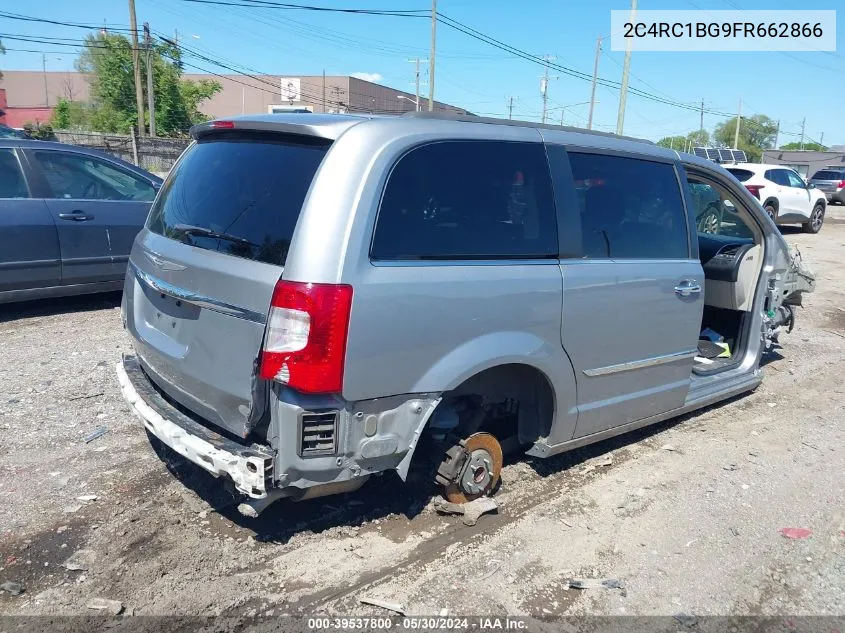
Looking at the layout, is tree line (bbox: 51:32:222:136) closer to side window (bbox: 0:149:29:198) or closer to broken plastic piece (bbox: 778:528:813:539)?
side window (bbox: 0:149:29:198)

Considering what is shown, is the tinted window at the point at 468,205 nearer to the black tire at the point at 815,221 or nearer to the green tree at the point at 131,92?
the black tire at the point at 815,221

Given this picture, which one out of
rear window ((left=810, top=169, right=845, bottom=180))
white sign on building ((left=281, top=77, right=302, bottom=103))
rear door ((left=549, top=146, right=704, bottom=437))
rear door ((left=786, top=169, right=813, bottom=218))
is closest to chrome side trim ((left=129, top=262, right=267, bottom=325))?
rear door ((left=549, top=146, right=704, bottom=437))

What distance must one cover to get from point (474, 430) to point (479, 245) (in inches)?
38.5

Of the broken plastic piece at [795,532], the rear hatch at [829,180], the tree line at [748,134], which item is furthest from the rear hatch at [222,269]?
the tree line at [748,134]

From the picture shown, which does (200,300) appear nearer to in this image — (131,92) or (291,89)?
(131,92)

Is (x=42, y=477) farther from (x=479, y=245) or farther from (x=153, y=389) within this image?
(x=479, y=245)

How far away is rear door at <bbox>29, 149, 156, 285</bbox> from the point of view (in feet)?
21.1

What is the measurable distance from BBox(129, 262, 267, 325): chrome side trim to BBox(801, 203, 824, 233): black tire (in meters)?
18.8

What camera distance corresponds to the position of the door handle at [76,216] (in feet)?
21.0

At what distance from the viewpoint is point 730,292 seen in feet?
17.6

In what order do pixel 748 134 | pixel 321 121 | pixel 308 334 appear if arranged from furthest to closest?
pixel 748 134 → pixel 321 121 → pixel 308 334

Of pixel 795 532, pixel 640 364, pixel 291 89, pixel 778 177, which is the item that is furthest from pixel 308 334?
pixel 291 89

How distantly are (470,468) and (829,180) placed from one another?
31.8 meters

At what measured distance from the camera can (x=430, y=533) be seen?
130 inches
